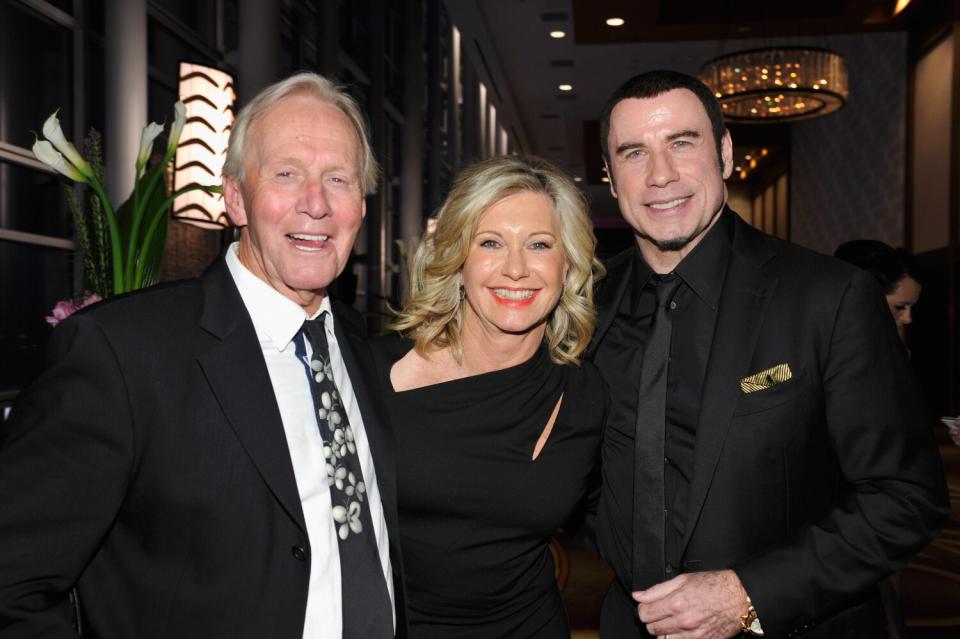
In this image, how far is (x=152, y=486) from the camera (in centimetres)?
112

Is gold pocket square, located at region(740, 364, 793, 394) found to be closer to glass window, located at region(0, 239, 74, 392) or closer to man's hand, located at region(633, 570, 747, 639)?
man's hand, located at region(633, 570, 747, 639)

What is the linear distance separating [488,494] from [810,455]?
0.76m

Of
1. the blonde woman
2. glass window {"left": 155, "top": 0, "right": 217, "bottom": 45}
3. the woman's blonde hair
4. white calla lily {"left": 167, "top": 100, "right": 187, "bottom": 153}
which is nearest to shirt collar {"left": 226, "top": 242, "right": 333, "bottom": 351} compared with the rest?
the blonde woman

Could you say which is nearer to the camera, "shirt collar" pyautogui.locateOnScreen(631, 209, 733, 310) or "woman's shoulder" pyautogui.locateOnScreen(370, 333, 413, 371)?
"shirt collar" pyautogui.locateOnScreen(631, 209, 733, 310)

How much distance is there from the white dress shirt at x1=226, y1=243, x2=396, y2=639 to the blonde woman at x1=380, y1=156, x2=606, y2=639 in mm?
366

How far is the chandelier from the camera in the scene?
300 inches

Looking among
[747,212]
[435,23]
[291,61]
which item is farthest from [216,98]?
[747,212]

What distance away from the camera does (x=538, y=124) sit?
685 inches

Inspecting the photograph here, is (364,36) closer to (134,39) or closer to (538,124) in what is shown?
(134,39)

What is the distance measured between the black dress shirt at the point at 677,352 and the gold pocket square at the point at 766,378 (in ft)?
0.39

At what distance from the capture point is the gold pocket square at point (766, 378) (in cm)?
153

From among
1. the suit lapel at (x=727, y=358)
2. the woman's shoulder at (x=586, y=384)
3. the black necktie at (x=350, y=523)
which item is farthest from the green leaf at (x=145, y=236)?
the suit lapel at (x=727, y=358)

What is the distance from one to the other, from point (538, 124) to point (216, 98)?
563 inches

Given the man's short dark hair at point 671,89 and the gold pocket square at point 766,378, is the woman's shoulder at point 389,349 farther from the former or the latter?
the gold pocket square at point 766,378
